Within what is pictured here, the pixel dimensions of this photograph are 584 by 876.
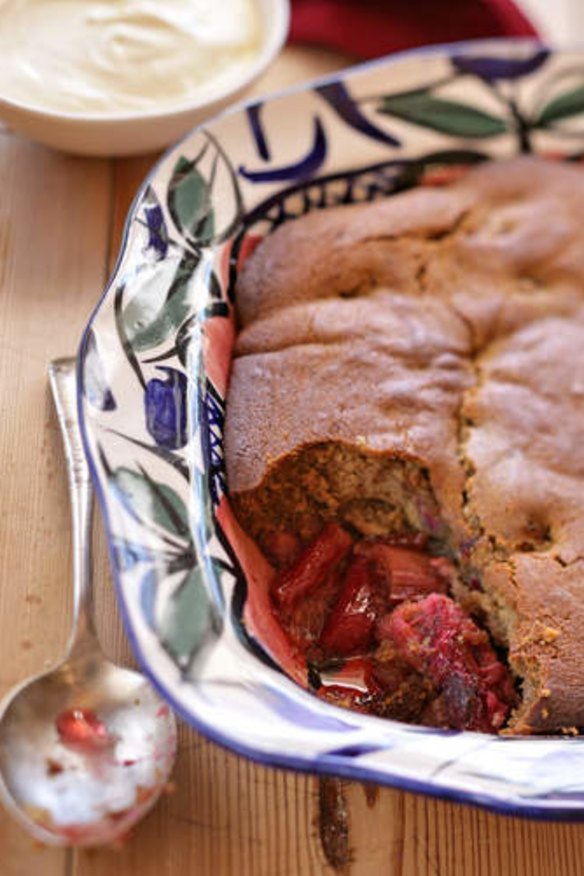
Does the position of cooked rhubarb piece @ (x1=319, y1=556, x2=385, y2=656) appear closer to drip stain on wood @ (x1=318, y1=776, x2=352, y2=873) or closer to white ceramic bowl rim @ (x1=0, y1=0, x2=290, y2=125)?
drip stain on wood @ (x1=318, y1=776, x2=352, y2=873)

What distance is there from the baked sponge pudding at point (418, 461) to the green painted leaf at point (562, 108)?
1.30 ft

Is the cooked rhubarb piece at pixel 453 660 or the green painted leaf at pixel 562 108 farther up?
the green painted leaf at pixel 562 108

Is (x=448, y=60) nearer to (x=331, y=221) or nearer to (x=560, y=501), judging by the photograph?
(x=331, y=221)

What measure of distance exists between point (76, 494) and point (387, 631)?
571mm

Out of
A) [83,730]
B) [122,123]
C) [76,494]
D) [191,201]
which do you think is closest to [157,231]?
[191,201]

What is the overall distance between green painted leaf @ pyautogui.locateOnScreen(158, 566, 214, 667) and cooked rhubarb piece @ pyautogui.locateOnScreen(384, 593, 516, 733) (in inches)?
15.3

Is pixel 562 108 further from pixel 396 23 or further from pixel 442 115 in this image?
pixel 396 23

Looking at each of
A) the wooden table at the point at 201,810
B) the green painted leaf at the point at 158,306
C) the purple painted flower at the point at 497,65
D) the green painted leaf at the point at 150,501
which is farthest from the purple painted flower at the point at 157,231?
the purple painted flower at the point at 497,65

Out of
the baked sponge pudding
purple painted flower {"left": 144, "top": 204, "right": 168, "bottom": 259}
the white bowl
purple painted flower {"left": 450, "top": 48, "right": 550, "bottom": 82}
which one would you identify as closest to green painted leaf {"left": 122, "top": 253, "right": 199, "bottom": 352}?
purple painted flower {"left": 144, "top": 204, "right": 168, "bottom": 259}

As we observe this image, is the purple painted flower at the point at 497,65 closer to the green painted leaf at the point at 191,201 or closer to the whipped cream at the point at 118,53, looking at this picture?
the whipped cream at the point at 118,53

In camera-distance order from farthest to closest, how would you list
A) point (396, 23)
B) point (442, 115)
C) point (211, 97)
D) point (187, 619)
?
point (396, 23)
point (442, 115)
point (211, 97)
point (187, 619)

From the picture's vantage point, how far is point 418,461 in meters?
1.87

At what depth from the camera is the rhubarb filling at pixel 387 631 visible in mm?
1753

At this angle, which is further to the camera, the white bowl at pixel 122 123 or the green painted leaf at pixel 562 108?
the green painted leaf at pixel 562 108
